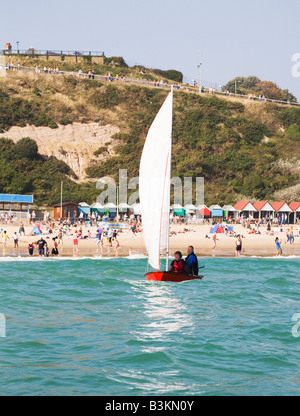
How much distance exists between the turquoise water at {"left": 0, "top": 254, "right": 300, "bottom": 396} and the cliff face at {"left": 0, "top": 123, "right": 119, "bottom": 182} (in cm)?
4201

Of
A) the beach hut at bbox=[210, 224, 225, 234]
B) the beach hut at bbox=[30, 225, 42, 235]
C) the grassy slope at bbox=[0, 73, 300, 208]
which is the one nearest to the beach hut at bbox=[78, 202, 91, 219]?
the grassy slope at bbox=[0, 73, 300, 208]

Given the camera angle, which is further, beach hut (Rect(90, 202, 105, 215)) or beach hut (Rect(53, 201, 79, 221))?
beach hut (Rect(90, 202, 105, 215))

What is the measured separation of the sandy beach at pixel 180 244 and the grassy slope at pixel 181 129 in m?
16.0

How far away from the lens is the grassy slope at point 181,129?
6800 centimetres

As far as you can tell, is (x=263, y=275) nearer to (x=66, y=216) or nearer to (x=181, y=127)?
(x=66, y=216)

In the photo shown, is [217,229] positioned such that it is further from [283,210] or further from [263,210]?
[283,210]

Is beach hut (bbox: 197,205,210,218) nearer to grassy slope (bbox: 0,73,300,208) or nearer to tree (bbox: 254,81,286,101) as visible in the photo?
grassy slope (bbox: 0,73,300,208)

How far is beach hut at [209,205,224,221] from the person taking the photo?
56.8 meters

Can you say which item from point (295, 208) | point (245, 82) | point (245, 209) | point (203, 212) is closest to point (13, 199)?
point (203, 212)

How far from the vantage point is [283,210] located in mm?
58625

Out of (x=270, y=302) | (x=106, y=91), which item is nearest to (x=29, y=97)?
(x=106, y=91)

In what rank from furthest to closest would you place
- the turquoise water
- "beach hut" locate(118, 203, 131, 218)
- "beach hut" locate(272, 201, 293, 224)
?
"beach hut" locate(272, 201, 293, 224)
"beach hut" locate(118, 203, 131, 218)
the turquoise water

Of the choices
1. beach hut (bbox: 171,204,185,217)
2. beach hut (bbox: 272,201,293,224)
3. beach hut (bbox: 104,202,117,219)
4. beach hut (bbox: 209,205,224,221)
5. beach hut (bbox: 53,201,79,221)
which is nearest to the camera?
beach hut (bbox: 53,201,79,221)

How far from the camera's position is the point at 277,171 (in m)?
74.7
